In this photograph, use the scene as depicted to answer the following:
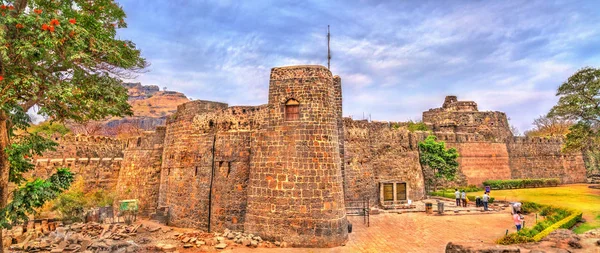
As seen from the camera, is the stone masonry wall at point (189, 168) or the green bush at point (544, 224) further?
the stone masonry wall at point (189, 168)

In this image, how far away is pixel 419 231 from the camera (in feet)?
53.2

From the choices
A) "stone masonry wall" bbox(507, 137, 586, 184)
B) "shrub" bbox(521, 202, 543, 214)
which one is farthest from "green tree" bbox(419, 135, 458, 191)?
"stone masonry wall" bbox(507, 137, 586, 184)

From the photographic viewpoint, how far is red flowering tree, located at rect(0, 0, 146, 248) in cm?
784

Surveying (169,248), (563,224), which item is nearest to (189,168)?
(169,248)

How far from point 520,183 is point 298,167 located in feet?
97.8

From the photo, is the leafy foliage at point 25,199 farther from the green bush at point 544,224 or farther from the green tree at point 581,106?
the green tree at point 581,106

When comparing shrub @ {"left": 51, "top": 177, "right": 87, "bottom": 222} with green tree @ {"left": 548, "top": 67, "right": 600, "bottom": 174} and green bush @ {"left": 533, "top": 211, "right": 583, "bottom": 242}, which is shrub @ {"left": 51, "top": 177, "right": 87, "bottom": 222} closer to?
green bush @ {"left": 533, "top": 211, "right": 583, "bottom": 242}

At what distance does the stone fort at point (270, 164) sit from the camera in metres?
13.8

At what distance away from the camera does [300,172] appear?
13820 millimetres

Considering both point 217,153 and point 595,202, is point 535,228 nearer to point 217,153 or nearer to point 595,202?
point 595,202

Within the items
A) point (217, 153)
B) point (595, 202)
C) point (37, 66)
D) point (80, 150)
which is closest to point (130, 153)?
point (80, 150)

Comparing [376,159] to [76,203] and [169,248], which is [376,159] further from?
[76,203]

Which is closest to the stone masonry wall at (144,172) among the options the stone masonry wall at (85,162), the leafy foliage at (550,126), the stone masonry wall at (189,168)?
the stone masonry wall at (85,162)

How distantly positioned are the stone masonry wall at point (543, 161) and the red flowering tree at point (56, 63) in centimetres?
3948
